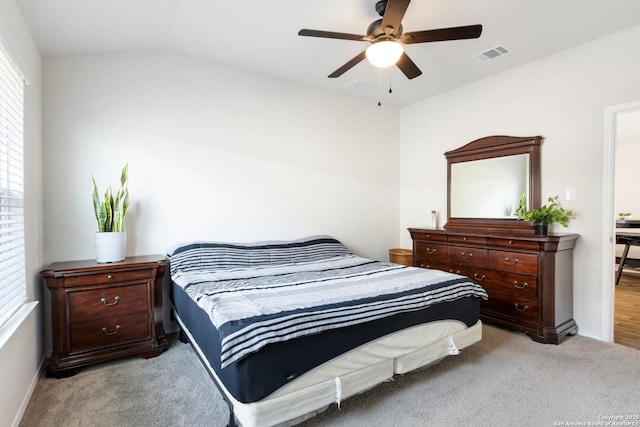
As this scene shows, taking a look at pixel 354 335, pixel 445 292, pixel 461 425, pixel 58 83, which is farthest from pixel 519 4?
pixel 58 83

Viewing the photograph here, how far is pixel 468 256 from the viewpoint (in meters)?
3.48

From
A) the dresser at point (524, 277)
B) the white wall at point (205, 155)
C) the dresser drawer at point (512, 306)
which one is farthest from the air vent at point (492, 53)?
the dresser drawer at point (512, 306)

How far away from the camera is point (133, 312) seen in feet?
8.55

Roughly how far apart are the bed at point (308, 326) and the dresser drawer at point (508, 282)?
78 centimetres

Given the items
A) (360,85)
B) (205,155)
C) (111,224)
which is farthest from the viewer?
(360,85)

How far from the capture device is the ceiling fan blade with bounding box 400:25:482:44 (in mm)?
2049

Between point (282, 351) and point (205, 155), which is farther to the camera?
point (205, 155)

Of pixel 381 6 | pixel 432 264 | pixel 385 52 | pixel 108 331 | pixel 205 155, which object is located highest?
pixel 381 6

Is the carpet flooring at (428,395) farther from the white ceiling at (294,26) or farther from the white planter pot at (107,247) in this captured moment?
the white ceiling at (294,26)

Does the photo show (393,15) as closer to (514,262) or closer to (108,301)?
(514,262)

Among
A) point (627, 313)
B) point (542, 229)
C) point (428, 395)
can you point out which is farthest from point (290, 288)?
point (627, 313)

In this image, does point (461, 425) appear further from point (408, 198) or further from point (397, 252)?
point (408, 198)

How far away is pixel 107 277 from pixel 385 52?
2.62 meters

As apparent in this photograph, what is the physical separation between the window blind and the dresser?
11.9 feet
